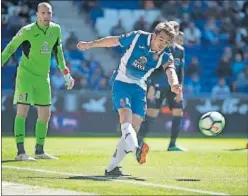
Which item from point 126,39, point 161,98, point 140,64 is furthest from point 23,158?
point 161,98

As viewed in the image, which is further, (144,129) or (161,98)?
(161,98)

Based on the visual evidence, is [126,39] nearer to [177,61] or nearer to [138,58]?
[138,58]

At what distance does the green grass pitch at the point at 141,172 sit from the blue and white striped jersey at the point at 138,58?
1302 mm

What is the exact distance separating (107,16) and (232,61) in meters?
4.87

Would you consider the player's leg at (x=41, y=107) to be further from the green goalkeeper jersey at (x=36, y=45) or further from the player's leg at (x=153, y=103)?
the player's leg at (x=153, y=103)

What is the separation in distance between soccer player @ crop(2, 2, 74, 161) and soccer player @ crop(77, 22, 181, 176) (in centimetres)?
236

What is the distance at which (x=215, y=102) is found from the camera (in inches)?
980

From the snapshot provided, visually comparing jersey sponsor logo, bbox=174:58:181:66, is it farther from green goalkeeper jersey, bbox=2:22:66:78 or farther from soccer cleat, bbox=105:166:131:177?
soccer cleat, bbox=105:166:131:177

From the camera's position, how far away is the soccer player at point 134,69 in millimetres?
10578

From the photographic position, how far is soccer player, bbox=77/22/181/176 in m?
10.6

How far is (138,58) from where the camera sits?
35.7ft

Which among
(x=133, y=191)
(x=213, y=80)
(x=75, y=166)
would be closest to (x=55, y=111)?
(x=213, y=80)

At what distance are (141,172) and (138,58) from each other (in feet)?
5.33

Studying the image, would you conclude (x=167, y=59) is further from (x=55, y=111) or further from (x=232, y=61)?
(x=232, y=61)
